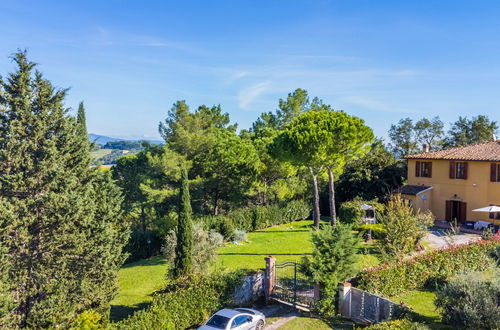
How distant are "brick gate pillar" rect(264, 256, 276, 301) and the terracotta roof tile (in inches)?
820

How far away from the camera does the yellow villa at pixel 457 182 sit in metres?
27.2

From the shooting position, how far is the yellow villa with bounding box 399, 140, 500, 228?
89.4 feet

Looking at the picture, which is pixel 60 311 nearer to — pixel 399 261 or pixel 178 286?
pixel 178 286

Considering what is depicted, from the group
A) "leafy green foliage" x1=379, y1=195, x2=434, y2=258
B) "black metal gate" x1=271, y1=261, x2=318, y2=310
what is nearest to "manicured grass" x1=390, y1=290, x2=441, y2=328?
"leafy green foliage" x1=379, y1=195, x2=434, y2=258

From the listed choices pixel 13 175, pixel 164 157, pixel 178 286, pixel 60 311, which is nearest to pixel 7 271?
pixel 60 311

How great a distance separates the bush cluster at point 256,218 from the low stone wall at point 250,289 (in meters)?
8.48

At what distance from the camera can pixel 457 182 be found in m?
29.0

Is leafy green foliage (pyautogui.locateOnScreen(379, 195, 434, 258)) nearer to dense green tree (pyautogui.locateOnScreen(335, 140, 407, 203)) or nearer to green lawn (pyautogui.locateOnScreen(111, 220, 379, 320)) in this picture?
green lawn (pyautogui.locateOnScreen(111, 220, 379, 320))

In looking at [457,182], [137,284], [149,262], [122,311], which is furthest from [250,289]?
[457,182]

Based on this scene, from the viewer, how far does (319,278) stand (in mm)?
13359

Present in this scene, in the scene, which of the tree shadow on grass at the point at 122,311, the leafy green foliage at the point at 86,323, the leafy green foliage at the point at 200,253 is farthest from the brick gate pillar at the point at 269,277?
the leafy green foliage at the point at 86,323

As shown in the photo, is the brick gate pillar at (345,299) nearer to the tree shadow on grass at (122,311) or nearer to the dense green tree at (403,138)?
the tree shadow on grass at (122,311)

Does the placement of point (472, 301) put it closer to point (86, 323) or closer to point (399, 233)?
point (399, 233)

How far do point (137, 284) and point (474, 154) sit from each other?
87.1 feet
